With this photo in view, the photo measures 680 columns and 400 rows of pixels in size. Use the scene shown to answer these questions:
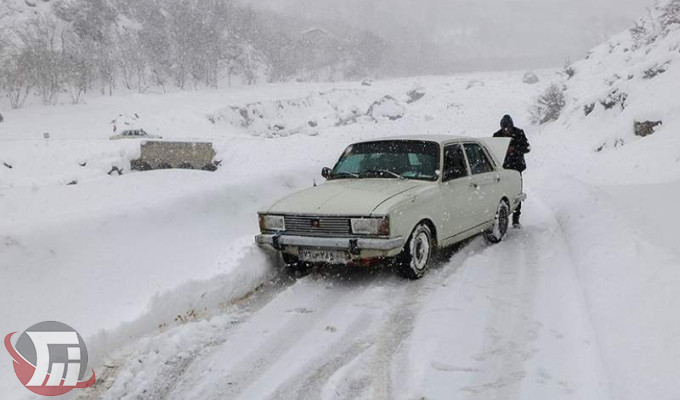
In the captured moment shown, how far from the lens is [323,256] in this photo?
5477 mm

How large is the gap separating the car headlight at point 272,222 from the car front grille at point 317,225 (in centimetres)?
7

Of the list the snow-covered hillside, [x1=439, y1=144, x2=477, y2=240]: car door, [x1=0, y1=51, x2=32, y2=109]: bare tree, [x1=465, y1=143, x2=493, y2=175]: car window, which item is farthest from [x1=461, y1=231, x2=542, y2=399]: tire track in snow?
[x1=0, y1=51, x2=32, y2=109]: bare tree

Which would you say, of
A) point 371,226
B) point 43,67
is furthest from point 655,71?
point 43,67

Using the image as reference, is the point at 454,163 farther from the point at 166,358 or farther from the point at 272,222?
the point at 166,358

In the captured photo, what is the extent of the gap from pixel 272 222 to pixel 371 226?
1.27 meters

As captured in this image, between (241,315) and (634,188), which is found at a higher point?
(634,188)

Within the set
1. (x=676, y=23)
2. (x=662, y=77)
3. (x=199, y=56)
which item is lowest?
(x=662, y=77)

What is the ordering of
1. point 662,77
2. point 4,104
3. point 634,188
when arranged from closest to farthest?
point 634,188, point 662,77, point 4,104

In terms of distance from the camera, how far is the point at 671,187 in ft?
23.5

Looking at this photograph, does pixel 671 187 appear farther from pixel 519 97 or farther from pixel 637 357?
pixel 519 97

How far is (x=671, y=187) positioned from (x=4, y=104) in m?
64.3

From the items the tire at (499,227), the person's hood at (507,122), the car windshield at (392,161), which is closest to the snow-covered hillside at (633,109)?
the person's hood at (507,122)

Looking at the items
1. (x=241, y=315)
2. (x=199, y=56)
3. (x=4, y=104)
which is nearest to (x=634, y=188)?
(x=241, y=315)

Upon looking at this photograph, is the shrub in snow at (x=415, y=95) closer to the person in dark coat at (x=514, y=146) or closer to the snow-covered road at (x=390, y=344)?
the person in dark coat at (x=514, y=146)
